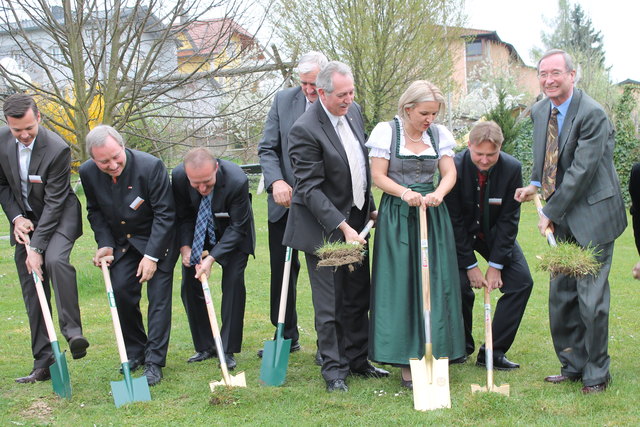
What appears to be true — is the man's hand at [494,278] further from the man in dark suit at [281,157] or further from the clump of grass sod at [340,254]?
the man in dark suit at [281,157]

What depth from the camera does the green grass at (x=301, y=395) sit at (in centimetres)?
458

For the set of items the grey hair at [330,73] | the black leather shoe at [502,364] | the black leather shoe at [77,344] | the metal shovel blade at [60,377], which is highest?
the grey hair at [330,73]

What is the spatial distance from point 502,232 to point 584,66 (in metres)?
41.3

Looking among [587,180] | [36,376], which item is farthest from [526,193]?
[36,376]

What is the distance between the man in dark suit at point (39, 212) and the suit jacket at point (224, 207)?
0.79 meters

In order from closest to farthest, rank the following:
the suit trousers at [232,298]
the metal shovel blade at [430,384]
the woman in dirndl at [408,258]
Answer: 1. the metal shovel blade at [430,384]
2. the woman in dirndl at [408,258]
3. the suit trousers at [232,298]

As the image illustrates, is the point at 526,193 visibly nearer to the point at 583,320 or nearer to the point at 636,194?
the point at 636,194

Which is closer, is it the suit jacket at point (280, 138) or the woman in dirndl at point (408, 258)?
the woman in dirndl at point (408, 258)

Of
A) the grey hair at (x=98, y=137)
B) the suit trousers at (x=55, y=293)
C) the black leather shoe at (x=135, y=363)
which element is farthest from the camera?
the black leather shoe at (x=135, y=363)

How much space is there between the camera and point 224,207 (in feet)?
19.9

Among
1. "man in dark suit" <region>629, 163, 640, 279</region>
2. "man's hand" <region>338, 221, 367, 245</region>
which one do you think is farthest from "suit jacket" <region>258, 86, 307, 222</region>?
"man in dark suit" <region>629, 163, 640, 279</region>

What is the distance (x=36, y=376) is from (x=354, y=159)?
2843 millimetres

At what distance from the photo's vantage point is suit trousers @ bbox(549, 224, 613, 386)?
16.1 ft

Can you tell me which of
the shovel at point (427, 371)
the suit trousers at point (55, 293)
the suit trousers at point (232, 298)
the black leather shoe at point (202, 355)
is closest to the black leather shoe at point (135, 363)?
the black leather shoe at point (202, 355)
